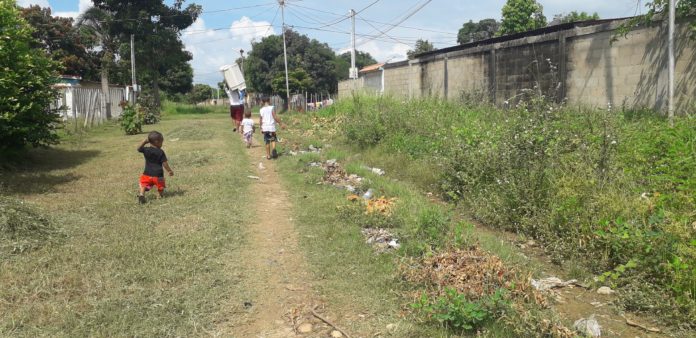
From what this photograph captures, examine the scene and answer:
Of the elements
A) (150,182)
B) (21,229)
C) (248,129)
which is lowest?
(21,229)

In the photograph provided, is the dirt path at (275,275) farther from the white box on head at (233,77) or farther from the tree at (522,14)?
the tree at (522,14)

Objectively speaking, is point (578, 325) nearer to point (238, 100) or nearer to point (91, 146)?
point (91, 146)

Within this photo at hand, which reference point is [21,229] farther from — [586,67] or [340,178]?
[586,67]

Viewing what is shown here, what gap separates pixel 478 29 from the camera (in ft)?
190

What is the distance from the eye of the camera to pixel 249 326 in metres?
3.44

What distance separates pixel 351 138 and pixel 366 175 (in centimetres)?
374

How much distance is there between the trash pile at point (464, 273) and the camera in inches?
139

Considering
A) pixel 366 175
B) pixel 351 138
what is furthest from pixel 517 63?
pixel 366 175

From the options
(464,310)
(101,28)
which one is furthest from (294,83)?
(464,310)

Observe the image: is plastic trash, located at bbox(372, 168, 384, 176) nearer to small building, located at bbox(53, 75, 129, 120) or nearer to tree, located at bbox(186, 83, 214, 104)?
small building, located at bbox(53, 75, 129, 120)

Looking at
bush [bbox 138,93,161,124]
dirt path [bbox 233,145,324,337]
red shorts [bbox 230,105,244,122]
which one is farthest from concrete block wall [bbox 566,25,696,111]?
bush [bbox 138,93,161,124]

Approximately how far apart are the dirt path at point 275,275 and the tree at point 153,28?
29804 millimetres

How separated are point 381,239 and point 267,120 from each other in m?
7.22

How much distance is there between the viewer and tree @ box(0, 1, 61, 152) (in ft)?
26.9
